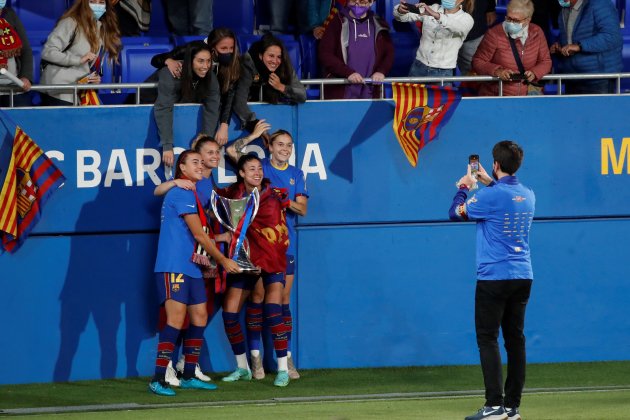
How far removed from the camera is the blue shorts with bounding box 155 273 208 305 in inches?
396

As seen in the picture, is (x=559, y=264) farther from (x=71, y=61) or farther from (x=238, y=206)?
(x=71, y=61)

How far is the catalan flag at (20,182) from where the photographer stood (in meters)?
10.6

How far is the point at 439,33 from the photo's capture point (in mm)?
11398

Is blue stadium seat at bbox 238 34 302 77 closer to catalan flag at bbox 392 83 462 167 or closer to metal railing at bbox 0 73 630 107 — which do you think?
metal railing at bbox 0 73 630 107

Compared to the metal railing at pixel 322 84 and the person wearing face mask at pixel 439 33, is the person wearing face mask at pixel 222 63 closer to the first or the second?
the metal railing at pixel 322 84

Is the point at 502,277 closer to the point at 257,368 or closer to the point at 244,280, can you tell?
the point at 244,280

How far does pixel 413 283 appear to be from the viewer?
11.2 metres

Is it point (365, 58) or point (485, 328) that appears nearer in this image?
point (485, 328)

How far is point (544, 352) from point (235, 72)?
3.59 metres

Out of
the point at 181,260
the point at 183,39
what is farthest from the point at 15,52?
the point at 181,260

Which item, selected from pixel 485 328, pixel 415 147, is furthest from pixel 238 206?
pixel 485 328

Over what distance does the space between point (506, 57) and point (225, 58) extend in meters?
2.51

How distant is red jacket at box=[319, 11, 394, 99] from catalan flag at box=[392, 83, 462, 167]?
416mm

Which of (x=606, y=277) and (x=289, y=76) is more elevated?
(x=289, y=76)
